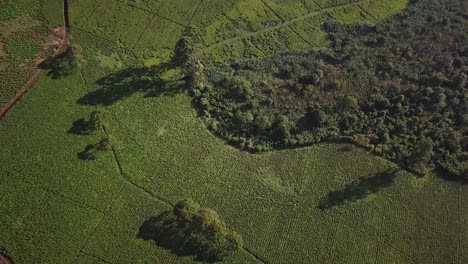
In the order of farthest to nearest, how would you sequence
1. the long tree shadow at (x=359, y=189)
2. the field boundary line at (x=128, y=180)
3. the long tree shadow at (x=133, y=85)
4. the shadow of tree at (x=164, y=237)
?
the long tree shadow at (x=133, y=85), the long tree shadow at (x=359, y=189), the field boundary line at (x=128, y=180), the shadow of tree at (x=164, y=237)

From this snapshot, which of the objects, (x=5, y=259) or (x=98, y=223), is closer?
(x=5, y=259)

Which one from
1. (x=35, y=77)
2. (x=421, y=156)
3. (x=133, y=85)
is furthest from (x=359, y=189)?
(x=35, y=77)

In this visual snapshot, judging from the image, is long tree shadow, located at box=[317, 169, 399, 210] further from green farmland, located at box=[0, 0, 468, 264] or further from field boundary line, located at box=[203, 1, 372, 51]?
field boundary line, located at box=[203, 1, 372, 51]

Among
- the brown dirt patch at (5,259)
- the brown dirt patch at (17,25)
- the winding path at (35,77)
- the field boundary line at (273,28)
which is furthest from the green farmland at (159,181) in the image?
the brown dirt patch at (17,25)

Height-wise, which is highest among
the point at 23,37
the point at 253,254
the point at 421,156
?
the point at 23,37

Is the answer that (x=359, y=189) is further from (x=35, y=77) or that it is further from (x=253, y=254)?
(x=35, y=77)

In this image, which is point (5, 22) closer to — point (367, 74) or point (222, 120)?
Answer: point (222, 120)

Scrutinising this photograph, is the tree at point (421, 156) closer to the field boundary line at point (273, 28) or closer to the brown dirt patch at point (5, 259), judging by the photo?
the field boundary line at point (273, 28)
